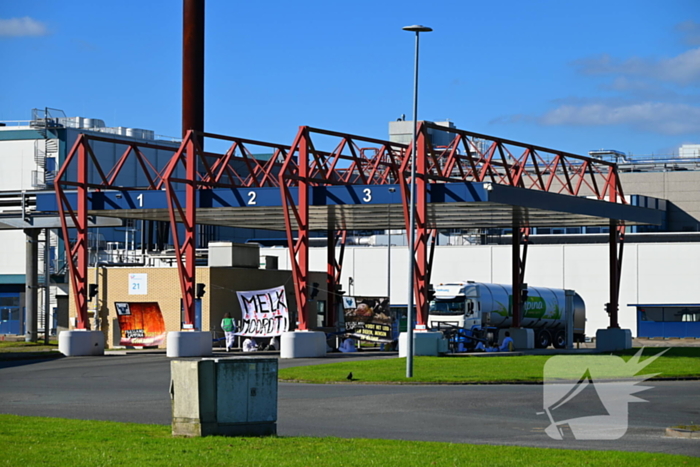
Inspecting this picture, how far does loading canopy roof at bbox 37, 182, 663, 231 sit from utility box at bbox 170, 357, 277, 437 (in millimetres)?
23347

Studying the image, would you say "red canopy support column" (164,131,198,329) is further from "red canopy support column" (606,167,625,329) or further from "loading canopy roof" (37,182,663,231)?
"red canopy support column" (606,167,625,329)

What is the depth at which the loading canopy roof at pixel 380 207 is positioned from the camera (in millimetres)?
39000

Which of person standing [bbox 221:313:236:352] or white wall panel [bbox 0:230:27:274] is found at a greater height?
white wall panel [bbox 0:230:27:274]

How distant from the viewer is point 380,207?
4288 centimetres

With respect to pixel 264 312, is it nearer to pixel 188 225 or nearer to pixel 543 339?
pixel 188 225

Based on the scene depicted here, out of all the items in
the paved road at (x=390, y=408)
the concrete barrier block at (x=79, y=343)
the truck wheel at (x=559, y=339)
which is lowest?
the truck wheel at (x=559, y=339)

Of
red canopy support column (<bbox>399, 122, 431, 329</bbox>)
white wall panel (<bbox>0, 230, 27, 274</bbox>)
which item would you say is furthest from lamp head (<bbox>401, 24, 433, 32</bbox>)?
white wall panel (<bbox>0, 230, 27, 274</bbox>)

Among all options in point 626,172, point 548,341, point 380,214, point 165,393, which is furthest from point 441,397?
point 626,172

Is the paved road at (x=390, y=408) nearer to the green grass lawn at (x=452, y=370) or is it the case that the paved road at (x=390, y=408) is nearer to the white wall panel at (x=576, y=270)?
the green grass lawn at (x=452, y=370)

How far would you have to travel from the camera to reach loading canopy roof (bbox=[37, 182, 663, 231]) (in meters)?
39.0

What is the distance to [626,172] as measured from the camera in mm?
99375

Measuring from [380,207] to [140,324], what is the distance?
1424 centimetres

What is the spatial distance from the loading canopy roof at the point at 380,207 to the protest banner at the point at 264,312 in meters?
3.53

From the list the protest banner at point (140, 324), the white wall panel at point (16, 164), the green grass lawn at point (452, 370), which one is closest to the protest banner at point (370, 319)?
the protest banner at point (140, 324)
